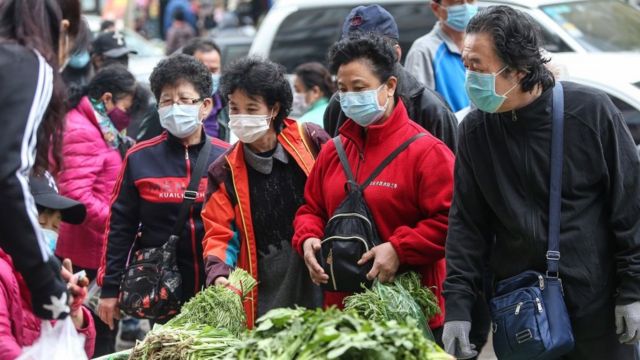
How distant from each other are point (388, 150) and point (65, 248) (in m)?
2.52

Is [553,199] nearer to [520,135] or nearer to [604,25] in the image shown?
[520,135]

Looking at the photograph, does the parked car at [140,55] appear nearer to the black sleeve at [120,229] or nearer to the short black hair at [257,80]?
the black sleeve at [120,229]

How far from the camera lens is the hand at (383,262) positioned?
14.1 ft

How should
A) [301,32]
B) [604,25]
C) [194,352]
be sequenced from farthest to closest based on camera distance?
[301,32], [604,25], [194,352]

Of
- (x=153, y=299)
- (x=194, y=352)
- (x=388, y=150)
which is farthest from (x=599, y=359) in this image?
(x=153, y=299)

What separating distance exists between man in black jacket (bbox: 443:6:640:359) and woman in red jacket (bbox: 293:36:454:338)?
0.23 metres

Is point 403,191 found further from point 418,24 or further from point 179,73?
point 418,24

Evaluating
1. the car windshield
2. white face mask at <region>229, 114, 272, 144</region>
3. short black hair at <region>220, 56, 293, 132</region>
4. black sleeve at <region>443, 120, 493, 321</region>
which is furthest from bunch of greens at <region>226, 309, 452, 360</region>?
the car windshield

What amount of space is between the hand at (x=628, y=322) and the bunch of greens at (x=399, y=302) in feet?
2.32

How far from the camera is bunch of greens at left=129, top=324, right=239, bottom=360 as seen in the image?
12.8ft

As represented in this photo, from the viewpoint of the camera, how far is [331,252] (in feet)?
14.3

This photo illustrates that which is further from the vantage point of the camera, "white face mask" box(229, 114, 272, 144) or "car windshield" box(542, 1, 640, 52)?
"car windshield" box(542, 1, 640, 52)

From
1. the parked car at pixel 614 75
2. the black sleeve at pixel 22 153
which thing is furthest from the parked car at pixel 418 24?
the black sleeve at pixel 22 153

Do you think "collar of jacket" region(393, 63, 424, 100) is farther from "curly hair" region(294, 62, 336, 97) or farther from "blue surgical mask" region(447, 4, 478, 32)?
"curly hair" region(294, 62, 336, 97)
